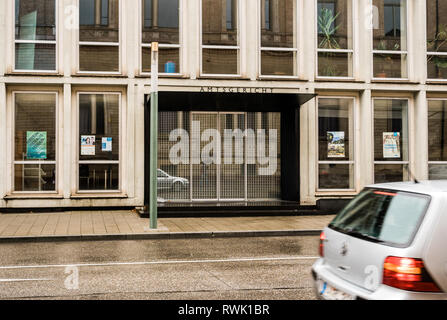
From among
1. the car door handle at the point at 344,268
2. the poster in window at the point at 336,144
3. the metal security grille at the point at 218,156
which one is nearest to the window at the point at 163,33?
the metal security grille at the point at 218,156

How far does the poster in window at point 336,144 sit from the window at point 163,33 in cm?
573

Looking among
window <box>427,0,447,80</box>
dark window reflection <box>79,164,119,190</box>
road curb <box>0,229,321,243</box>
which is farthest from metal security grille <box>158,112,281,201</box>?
window <box>427,0,447,80</box>

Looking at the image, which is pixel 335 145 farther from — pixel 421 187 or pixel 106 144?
pixel 421 187

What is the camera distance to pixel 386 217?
166 inches

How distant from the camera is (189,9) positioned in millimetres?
16750

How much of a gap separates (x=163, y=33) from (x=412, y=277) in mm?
14357

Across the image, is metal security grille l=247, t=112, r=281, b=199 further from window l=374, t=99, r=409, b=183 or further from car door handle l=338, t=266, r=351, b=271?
car door handle l=338, t=266, r=351, b=271

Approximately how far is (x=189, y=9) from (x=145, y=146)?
482 centimetres

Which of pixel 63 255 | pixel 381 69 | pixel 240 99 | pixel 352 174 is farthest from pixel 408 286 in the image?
pixel 381 69

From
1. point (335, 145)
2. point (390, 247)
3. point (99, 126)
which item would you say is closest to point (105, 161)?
point (99, 126)

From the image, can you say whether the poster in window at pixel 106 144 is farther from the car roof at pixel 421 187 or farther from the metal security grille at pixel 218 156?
the car roof at pixel 421 187

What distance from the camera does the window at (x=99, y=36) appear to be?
53.7ft

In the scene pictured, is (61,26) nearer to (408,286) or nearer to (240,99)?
(240,99)

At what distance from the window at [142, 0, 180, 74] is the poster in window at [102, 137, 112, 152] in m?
2.85
